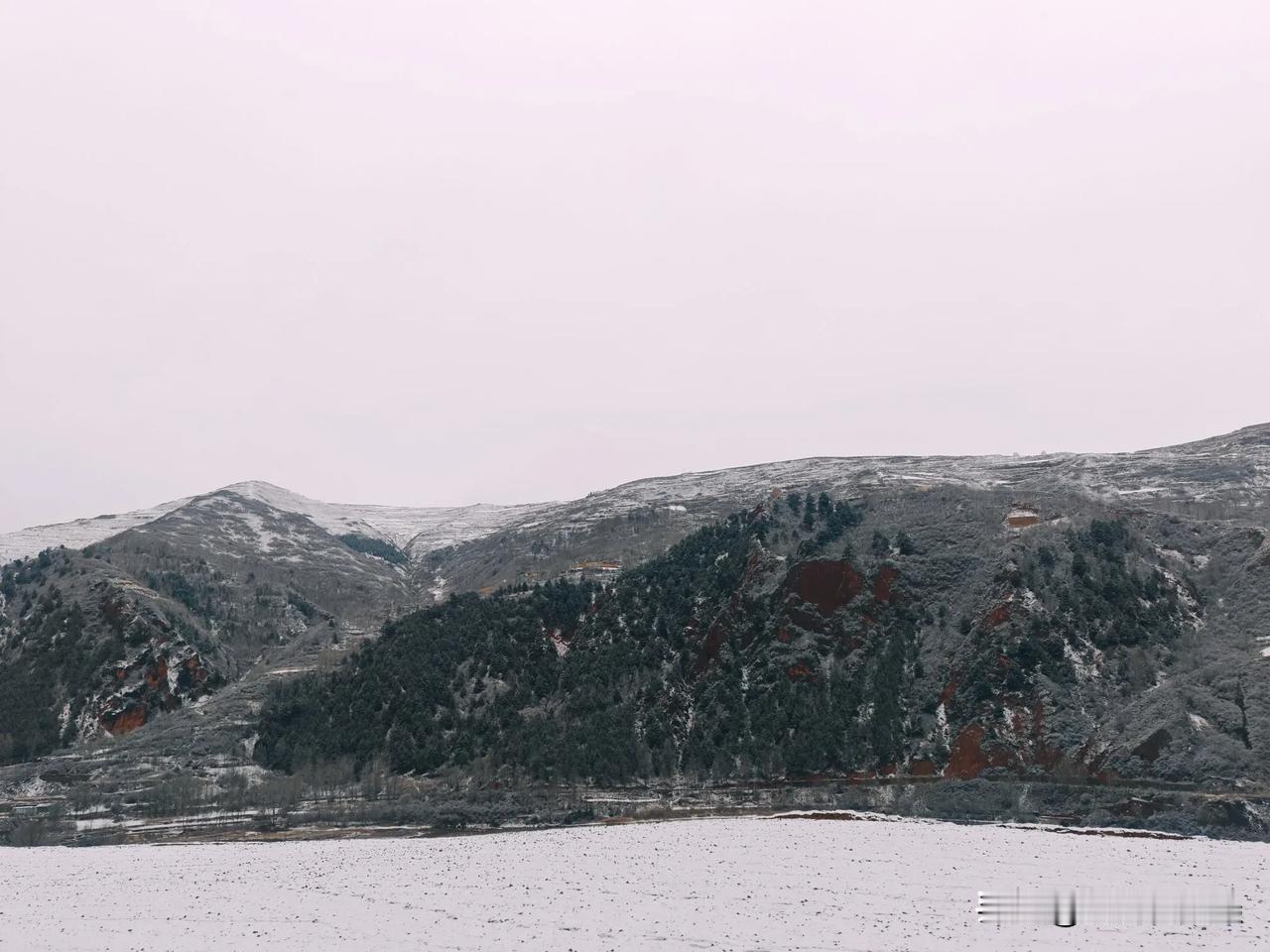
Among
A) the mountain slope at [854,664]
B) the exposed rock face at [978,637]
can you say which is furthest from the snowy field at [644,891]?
the mountain slope at [854,664]

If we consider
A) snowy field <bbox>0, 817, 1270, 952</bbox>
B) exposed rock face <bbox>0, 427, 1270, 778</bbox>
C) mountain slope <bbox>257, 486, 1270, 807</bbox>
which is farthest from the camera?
mountain slope <bbox>257, 486, 1270, 807</bbox>

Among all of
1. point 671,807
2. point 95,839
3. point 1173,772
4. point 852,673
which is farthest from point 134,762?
point 1173,772

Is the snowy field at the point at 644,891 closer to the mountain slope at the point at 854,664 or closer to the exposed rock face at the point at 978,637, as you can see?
the exposed rock face at the point at 978,637

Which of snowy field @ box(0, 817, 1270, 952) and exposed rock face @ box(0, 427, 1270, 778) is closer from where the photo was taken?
snowy field @ box(0, 817, 1270, 952)

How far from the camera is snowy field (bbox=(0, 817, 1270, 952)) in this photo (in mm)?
34906

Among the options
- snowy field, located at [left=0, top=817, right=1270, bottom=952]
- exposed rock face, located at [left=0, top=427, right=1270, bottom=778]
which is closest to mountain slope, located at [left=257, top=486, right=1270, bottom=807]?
exposed rock face, located at [left=0, top=427, right=1270, bottom=778]

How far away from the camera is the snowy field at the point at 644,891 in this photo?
3491 cm

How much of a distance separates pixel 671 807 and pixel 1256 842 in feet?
138

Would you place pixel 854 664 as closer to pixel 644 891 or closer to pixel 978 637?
pixel 978 637

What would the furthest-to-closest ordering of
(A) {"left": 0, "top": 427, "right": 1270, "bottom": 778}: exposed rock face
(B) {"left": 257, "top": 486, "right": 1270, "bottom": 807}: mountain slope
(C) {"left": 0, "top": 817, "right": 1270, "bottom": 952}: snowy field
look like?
(B) {"left": 257, "top": 486, "right": 1270, "bottom": 807}: mountain slope, (A) {"left": 0, "top": 427, "right": 1270, "bottom": 778}: exposed rock face, (C) {"left": 0, "top": 817, "right": 1270, "bottom": 952}: snowy field

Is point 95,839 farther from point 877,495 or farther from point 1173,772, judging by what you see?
point 877,495

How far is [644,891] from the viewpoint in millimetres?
42000

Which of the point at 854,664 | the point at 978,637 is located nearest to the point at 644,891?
the point at 854,664

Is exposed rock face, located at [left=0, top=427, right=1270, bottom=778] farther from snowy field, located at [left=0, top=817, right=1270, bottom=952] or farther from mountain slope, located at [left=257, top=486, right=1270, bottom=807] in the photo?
snowy field, located at [left=0, top=817, right=1270, bottom=952]
